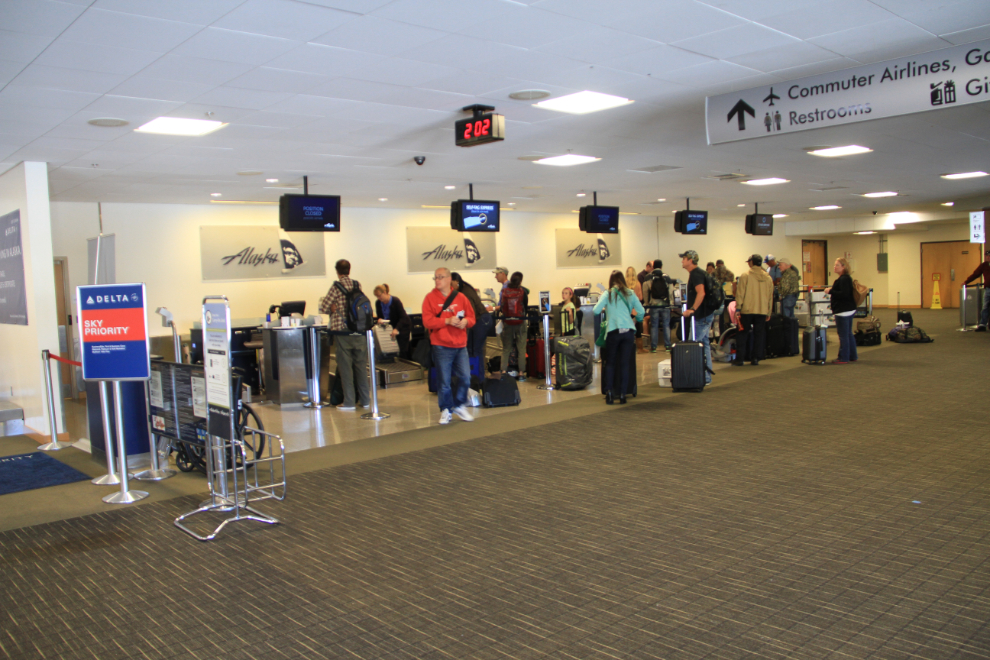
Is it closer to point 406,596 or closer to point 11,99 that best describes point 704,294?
point 406,596

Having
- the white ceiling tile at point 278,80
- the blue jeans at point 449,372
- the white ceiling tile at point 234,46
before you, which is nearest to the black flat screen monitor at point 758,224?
the blue jeans at point 449,372

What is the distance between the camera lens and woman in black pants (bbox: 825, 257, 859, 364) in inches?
451

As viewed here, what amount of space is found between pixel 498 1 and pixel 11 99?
3.87 metres

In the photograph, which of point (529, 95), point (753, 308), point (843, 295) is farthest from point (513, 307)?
point (843, 295)

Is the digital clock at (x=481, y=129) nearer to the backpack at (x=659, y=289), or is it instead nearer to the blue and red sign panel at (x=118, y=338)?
the blue and red sign panel at (x=118, y=338)

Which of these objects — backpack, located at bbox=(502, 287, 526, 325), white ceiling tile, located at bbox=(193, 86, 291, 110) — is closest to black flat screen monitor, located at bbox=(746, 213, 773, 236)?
backpack, located at bbox=(502, 287, 526, 325)

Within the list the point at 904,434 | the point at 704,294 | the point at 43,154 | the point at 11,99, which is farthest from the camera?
the point at 704,294

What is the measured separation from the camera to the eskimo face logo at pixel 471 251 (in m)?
16.4

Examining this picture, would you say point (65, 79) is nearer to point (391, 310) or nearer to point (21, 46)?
point (21, 46)

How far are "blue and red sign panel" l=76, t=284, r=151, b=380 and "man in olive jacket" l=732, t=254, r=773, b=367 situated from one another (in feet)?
29.9

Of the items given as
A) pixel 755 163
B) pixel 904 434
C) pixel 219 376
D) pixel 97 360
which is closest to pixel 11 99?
pixel 97 360

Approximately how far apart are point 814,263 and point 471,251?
16401 millimetres

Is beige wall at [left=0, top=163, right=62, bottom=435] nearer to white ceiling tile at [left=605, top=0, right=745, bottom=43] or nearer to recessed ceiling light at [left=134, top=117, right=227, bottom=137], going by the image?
recessed ceiling light at [left=134, top=117, right=227, bottom=137]

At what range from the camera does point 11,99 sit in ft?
17.3
